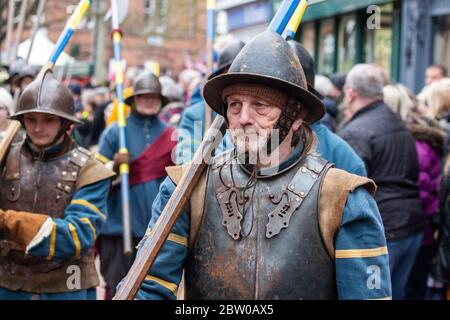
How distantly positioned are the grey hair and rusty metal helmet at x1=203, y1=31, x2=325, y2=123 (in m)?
3.27

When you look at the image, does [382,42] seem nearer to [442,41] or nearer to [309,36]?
[442,41]

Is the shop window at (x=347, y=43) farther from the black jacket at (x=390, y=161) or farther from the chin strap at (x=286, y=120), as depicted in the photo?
the chin strap at (x=286, y=120)

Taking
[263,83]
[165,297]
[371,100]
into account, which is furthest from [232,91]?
[371,100]

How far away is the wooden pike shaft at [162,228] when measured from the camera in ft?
10.3

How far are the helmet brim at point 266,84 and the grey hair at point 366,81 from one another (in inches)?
126

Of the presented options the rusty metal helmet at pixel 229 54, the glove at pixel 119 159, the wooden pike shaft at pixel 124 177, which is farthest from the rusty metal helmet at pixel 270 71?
the glove at pixel 119 159

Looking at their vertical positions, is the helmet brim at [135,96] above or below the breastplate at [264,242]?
above

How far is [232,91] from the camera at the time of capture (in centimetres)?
338

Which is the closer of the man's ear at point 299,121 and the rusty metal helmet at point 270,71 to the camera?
the rusty metal helmet at point 270,71

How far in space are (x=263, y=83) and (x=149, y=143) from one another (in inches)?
176

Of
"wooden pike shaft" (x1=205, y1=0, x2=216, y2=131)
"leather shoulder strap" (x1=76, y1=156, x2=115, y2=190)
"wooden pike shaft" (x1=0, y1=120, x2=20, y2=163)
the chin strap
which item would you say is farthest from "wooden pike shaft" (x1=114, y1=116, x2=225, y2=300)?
"wooden pike shaft" (x1=205, y1=0, x2=216, y2=131)

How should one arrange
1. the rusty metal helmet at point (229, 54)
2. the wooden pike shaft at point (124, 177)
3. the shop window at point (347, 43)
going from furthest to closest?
the shop window at point (347, 43), the wooden pike shaft at point (124, 177), the rusty metal helmet at point (229, 54)

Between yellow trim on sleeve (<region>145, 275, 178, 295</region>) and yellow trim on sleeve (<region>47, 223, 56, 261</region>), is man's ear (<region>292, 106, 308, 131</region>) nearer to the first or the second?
yellow trim on sleeve (<region>145, 275, 178, 295</region>)

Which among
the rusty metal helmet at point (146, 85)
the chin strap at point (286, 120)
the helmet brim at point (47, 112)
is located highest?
the rusty metal helmet at point (146, 85)
